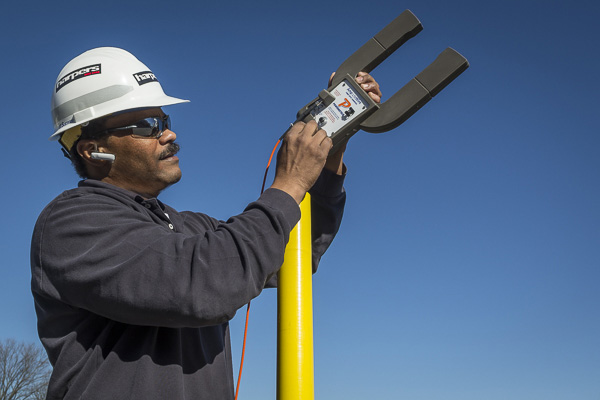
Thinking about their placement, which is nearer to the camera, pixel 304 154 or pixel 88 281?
pixel 88 281

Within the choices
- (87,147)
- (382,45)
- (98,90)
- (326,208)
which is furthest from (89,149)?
(382,45)

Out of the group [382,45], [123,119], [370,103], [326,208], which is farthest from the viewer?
[326,208]

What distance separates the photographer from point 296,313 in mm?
3039

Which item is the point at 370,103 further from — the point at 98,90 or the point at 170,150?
the point at 98,90

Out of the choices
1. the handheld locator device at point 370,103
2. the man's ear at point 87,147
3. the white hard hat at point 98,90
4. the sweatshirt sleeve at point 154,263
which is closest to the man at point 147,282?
the sweatshirt sleeve at point 154,263

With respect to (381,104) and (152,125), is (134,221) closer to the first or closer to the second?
(152,125)

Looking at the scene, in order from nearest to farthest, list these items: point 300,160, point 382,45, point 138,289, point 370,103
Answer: point 138,289
point 300,160
point 370,103
point 382,45

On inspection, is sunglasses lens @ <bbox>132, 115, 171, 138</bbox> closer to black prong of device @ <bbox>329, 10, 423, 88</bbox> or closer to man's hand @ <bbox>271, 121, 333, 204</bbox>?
man's hand @ <bbox>271, 121, 333, 204</bbox>

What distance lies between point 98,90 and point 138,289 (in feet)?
3.92

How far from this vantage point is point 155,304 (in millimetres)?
1903

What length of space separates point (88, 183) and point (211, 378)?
0.92 meters

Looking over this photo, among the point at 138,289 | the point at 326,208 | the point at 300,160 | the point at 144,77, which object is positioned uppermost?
the point at 144,77

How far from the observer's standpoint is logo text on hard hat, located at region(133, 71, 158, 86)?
2.81 metres

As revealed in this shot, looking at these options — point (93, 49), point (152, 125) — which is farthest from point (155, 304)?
point (93, 49)
